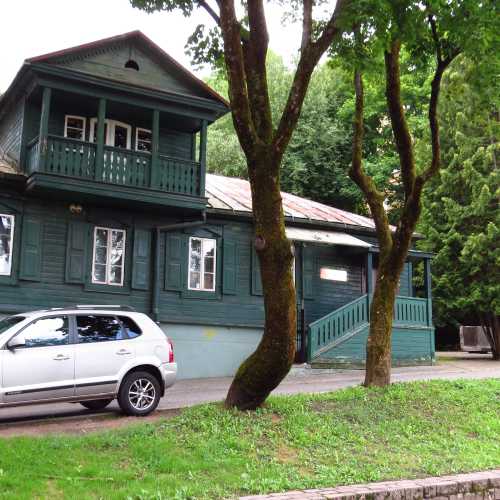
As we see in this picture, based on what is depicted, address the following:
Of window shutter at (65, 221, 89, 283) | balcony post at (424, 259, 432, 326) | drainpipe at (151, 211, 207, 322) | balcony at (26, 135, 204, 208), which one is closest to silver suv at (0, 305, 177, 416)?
balcony at (26, 135, 204, 208)

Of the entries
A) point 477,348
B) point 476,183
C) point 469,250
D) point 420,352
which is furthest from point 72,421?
point 477,348

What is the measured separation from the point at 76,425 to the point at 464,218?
20344 mm

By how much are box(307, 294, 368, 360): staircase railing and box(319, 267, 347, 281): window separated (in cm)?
183

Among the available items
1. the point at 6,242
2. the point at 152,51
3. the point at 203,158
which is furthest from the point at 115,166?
the point at 152,51

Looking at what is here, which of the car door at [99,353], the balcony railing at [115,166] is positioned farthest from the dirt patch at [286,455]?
the balcony railing at [115,166]

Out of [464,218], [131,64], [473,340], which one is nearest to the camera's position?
[131,64]

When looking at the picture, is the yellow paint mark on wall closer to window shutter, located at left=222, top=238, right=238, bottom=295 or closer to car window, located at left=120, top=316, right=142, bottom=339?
window shutter, located at left=222, top=238, right=238, bottom=295

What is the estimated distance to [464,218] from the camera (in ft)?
84.6

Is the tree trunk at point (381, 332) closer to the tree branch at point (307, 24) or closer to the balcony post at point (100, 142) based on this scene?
the tree branch at point (307, 24)

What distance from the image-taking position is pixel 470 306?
25.4 metres

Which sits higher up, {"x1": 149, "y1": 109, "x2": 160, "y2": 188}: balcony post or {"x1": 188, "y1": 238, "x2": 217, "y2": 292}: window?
{"x1": 149, "y1": 109, "x2": 160, "y2": 188}: balcony post

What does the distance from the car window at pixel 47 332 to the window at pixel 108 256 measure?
7.75m

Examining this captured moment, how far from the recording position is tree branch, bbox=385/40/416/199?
11562 millimetres

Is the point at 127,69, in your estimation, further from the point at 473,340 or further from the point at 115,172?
the point at 473,340
